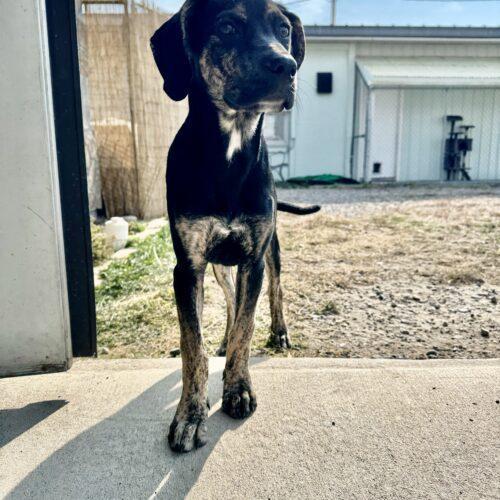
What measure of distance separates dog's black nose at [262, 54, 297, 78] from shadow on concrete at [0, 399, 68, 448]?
170cm

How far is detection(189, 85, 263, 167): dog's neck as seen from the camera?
6.60ft

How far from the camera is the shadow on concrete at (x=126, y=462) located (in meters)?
1.67

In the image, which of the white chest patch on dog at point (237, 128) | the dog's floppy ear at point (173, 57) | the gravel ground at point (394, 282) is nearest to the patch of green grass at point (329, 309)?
the gravel ground at point (394, 282)

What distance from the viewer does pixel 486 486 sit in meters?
1.66

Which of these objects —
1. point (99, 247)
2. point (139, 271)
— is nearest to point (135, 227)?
point (99, 247)

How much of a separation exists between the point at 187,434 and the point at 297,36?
1874 millimetres

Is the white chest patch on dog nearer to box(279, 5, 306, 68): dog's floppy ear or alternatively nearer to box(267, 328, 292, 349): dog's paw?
box(279, 5, 306, 68): dog's floppy ear

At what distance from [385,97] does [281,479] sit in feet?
50.0

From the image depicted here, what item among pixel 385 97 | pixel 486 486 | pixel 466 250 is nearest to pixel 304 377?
pixel 486 486

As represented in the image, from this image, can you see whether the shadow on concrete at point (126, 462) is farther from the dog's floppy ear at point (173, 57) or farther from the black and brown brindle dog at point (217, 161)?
the dog's floppy ear at point (173, 57)

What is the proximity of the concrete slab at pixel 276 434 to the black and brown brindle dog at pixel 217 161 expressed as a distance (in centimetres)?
17

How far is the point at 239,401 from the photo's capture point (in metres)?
2.12

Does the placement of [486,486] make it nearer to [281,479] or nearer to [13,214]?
[281,479]

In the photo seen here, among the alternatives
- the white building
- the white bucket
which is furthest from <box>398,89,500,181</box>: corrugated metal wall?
the white bucket
